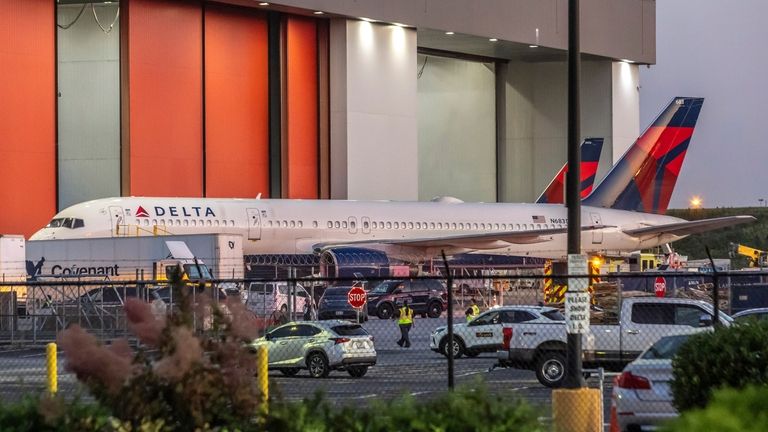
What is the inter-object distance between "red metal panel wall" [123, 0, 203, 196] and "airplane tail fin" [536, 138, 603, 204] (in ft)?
65.0

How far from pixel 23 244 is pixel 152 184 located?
13186 millimetres

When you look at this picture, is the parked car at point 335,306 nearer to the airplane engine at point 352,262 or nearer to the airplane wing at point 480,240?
the airplane engine at point 352,262

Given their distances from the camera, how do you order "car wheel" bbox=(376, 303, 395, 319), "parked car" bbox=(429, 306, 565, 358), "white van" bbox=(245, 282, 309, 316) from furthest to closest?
"car wheel" bbox=(376, 303, 395, 319)
"white van" bbox=(245, 282, 309, 316)
"parked car" bbox=(429, 306, 565, 358)

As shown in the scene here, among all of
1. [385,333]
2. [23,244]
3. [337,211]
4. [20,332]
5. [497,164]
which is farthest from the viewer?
[497,164]

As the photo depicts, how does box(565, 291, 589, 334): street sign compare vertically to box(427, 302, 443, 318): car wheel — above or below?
above

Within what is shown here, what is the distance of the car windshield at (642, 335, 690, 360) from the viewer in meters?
15.8

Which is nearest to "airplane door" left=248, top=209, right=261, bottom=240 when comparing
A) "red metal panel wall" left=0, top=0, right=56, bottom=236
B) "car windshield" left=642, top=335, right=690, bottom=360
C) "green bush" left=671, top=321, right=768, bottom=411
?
"red metal panel wall" left=0, top=0, right=56, bottom=236

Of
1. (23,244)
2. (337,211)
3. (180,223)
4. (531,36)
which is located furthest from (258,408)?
(531,36)

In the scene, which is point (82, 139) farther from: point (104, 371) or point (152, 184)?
point (104, 371)

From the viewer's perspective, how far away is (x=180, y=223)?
47125 millimetres

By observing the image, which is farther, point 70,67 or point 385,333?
point 70,67

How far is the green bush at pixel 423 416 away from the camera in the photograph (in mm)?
8328

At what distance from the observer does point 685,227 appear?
192 feet

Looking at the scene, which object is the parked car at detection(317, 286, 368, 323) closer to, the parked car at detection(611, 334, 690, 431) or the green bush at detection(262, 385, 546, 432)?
the parked car at detection(611, 334, 690, 431)
